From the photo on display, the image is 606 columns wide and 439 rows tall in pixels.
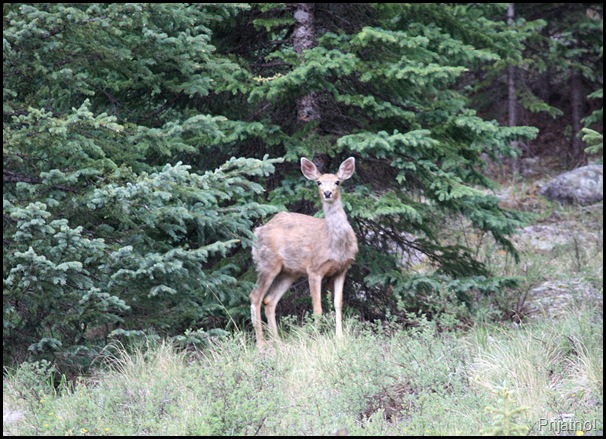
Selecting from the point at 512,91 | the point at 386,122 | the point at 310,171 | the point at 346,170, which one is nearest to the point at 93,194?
the point at 310,171

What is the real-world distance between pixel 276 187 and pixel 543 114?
13.8 m

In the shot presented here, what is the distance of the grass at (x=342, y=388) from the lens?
5664 mm

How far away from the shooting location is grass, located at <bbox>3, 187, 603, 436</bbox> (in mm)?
5664

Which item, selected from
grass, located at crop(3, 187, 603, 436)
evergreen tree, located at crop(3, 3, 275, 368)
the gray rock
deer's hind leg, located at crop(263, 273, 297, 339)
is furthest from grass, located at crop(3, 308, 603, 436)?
the gray rock

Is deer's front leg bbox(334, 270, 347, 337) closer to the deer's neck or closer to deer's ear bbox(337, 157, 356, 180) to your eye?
the deer's neck

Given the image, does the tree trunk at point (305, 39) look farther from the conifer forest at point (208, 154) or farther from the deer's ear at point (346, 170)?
the deer's ear at point (346, 170)

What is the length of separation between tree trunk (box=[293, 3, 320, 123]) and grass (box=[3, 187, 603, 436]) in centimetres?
293

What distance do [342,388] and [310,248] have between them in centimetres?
291

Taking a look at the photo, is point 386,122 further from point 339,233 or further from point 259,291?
point 259,291

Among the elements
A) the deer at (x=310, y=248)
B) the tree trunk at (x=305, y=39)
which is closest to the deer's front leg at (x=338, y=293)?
the deer at (x=310, y=248)

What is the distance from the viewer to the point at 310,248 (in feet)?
30.3

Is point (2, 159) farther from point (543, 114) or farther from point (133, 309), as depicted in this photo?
point (543, 114)

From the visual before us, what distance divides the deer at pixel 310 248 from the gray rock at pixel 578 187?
9360mm

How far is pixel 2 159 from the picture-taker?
7.31 m
